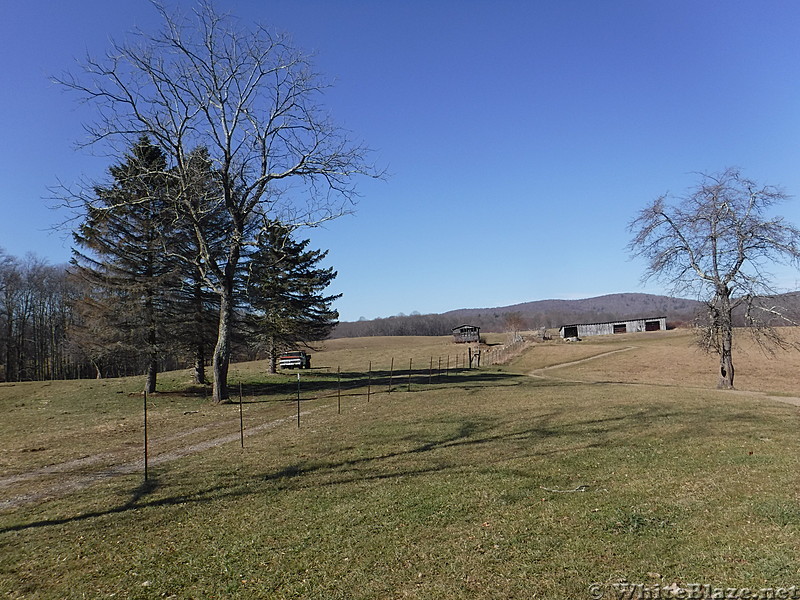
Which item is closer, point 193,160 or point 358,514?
point 358,514

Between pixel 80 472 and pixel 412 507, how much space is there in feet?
22.3

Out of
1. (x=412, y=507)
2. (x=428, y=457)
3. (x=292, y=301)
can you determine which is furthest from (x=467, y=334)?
(x=412, y=507)

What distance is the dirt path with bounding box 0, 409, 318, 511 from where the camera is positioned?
7742 mm

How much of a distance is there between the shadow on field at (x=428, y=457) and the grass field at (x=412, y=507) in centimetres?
5

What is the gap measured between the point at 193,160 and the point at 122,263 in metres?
5.51

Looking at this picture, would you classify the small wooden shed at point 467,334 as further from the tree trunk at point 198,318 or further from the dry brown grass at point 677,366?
the tree trunk at point 198,318

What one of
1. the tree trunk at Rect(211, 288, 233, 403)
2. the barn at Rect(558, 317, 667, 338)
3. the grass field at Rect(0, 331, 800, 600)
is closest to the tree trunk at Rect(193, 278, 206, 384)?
the tree trunk at Rect(211, 288, 233, 403)

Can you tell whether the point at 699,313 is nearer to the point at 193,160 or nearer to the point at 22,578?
the point at 193,160

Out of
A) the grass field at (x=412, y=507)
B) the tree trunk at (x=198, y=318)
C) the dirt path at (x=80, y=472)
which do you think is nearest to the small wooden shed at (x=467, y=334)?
the tree trunk at (x=198, y=318)

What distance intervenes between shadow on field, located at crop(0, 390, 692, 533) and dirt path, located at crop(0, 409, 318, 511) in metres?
1.27

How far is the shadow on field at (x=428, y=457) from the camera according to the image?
7371mm

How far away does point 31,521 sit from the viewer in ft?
21.5

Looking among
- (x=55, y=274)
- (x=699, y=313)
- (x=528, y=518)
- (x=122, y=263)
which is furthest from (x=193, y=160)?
(x=55, y=274)

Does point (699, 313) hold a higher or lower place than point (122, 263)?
lower
